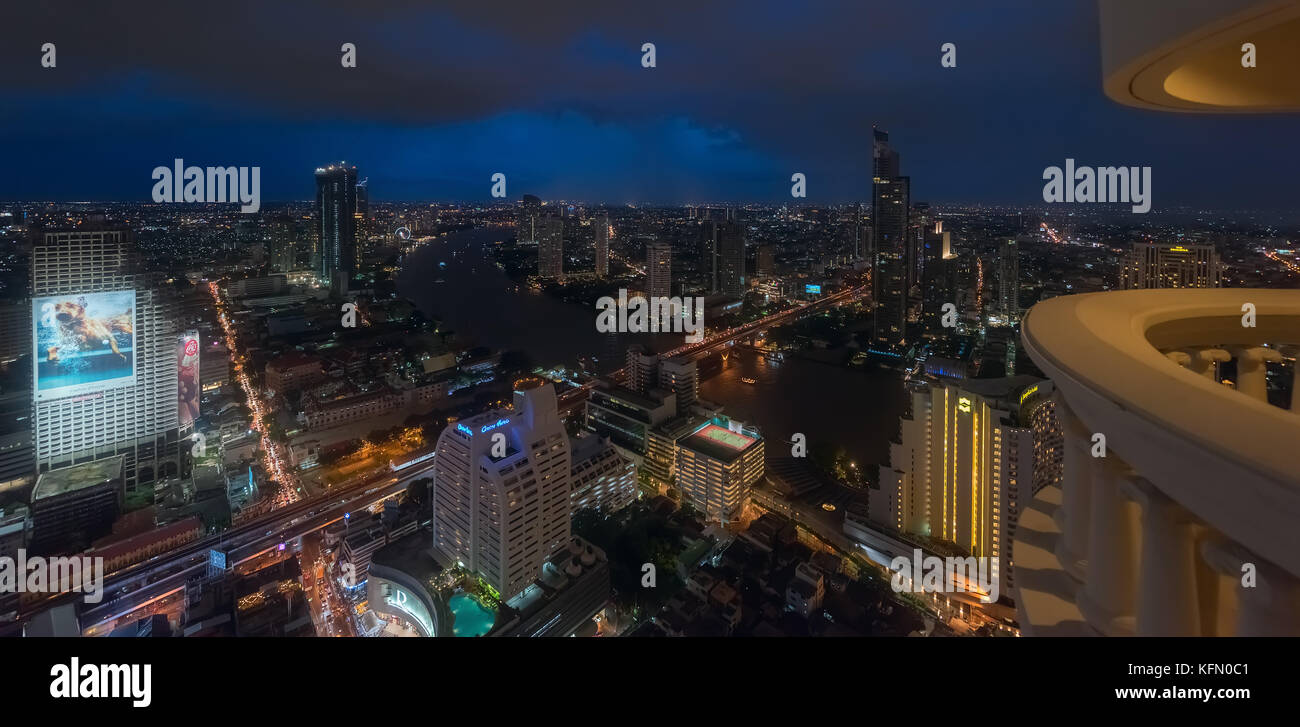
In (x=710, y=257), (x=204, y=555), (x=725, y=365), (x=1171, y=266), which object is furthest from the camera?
(x=710, y=257)

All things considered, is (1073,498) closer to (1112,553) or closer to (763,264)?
(1112,553)

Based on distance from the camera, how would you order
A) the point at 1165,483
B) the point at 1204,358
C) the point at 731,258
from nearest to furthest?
the point at 1165,483 → the point at 1204,358 → the point at 731,258

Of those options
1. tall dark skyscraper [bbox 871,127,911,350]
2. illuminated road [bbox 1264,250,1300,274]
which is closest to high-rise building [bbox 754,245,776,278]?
tall dark skyscraper [bbox 871,127,911,350]

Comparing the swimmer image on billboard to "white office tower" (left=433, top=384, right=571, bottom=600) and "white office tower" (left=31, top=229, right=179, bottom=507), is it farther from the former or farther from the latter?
"white office tower" (left=433, top=384, right=571, bottom=600)

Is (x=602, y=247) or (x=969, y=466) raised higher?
(x=602, y=247)

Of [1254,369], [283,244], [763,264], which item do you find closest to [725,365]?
[763,264]
